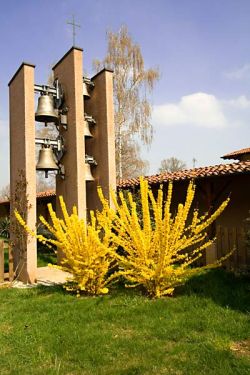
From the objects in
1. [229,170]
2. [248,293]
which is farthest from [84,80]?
[248,293]

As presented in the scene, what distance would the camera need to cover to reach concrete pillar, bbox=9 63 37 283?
8930mm

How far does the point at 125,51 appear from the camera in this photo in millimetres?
20719

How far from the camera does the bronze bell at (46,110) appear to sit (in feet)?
32.5

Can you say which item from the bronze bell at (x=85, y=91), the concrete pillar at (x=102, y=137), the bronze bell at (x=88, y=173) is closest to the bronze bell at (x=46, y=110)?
the bronze bell at (x=85, y=91)

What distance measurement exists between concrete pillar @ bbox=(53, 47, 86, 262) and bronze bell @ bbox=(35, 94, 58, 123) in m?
0.43

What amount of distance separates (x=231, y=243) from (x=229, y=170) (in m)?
2.00

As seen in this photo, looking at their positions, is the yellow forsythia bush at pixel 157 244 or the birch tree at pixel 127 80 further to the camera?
the birch tree at pixel 127 80

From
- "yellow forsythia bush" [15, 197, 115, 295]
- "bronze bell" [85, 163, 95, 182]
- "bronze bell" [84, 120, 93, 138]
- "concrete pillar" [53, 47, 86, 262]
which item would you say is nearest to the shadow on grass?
"yellow forsythia bush" [15, 197, 115, 295]

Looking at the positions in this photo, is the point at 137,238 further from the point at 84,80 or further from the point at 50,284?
the point at 84,80

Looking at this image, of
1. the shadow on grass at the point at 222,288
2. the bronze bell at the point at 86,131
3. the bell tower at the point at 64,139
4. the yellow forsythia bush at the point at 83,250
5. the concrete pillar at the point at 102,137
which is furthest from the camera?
the bronze bell at the point at 86,131

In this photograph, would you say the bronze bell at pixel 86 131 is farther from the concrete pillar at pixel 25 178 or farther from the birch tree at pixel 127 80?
the birch tree at pixel 127 80

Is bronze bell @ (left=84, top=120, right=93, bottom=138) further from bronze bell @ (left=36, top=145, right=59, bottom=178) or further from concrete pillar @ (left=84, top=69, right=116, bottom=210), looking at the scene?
bronze bell @ (left=36, top=145, right=59, bottom=178)

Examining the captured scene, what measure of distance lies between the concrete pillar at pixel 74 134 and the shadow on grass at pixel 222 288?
3628mm

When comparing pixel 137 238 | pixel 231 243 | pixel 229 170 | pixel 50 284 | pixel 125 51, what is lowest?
pixel 50 284
